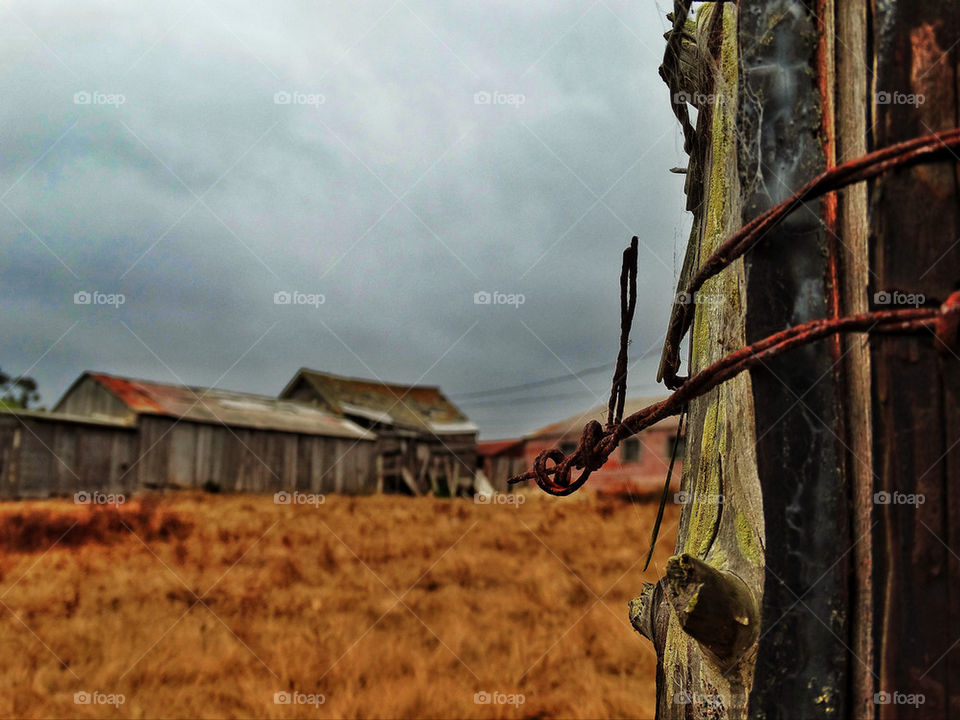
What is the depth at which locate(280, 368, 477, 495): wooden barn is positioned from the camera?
25.1 m

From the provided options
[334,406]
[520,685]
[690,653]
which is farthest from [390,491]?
[690,653]

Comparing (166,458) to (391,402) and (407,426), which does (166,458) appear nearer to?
(407,426)

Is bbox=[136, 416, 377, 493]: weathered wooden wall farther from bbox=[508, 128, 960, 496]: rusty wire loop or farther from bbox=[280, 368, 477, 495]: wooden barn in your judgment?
bbox=[508, 128, 960, 496]: rusty wire loop

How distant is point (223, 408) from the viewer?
21.8 m

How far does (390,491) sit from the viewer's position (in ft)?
81.7

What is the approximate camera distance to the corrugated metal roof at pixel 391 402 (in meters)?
27.2

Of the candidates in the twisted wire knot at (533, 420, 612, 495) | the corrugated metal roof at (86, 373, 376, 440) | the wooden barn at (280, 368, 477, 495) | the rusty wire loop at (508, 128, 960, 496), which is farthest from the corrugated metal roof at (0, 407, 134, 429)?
the rusty wire loop at (508, 128, 960, 496)

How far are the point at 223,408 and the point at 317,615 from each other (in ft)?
52.8

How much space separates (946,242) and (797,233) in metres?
0.21

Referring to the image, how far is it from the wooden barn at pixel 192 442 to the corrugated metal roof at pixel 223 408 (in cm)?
3

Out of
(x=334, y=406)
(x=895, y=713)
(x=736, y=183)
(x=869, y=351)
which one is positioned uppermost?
(x=334, y=406)

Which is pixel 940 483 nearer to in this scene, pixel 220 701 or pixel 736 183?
pixel 736 183

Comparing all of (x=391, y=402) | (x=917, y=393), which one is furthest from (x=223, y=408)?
(x=917, y=393)

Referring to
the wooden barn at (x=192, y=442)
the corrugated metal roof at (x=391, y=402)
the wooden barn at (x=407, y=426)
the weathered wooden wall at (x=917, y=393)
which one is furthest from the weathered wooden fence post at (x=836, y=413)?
the corrugated metal roof at (x=391, y=402)
